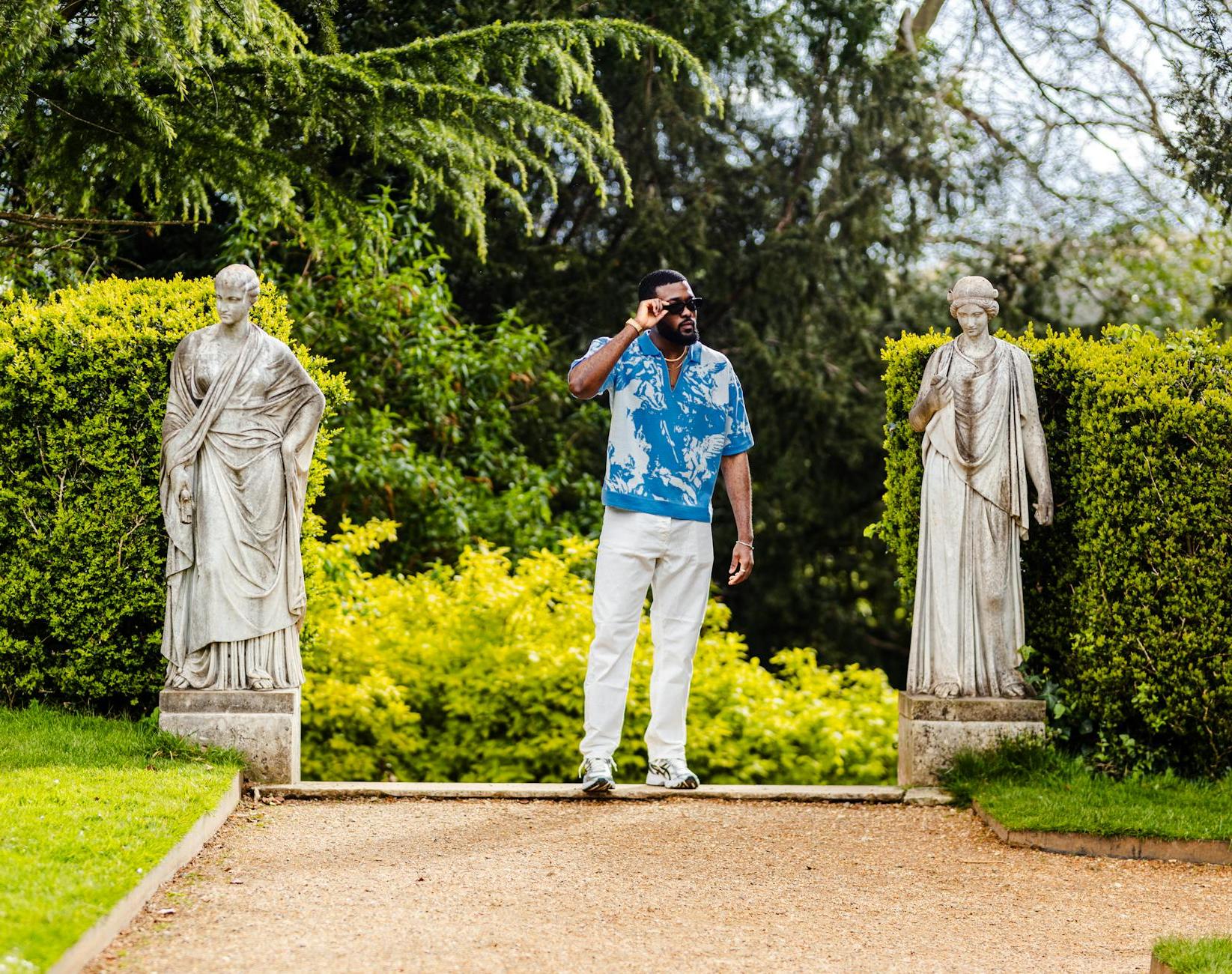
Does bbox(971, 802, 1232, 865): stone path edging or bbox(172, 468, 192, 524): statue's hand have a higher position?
bbox(172, 468, 192, 524): statue's hand

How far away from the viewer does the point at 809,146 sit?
15.1 metres

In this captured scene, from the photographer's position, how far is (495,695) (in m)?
8.69

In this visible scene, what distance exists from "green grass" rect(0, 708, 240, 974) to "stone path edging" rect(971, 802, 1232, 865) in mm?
3352

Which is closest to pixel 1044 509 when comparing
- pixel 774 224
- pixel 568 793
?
pixel 568 793

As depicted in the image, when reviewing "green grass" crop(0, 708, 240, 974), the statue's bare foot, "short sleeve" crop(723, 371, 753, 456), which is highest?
"short sleeve" crop(723, 371, 753, 456)

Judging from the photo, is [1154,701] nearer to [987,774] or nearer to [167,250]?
[987,774]

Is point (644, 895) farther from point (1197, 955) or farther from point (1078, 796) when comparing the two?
point (1078, 796)

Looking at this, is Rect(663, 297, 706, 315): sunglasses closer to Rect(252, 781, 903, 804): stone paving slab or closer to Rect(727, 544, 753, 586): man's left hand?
Rect(727, 544, 753, 586): man's left hand

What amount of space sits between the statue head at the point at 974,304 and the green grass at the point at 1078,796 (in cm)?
195

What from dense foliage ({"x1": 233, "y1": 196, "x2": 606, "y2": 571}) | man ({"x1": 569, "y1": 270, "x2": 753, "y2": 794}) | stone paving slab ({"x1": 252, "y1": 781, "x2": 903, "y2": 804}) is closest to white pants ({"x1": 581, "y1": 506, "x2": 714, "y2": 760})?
man ({"x1": 569, "y1": 270, "x2": 753, "y2": 794})

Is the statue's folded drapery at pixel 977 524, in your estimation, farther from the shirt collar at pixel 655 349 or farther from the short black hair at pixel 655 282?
the short black hair at pixel 655 282

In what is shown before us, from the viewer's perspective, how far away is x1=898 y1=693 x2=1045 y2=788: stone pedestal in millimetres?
6566

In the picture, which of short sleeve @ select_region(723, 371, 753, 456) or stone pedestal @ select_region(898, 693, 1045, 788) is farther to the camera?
stone pedestal @ select_region(898, 693, 1045, 788)

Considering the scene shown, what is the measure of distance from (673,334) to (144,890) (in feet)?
10.3
